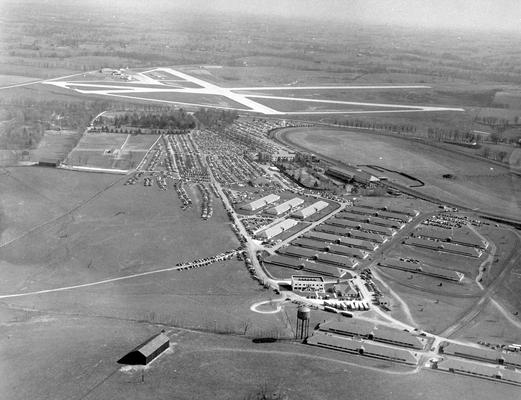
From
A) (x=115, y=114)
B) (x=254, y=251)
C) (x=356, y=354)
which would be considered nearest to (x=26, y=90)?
(x=115, y=114)

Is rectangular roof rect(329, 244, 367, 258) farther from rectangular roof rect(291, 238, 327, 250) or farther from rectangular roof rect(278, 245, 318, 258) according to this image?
rectangular roof rect(278, 245, 318, 258)

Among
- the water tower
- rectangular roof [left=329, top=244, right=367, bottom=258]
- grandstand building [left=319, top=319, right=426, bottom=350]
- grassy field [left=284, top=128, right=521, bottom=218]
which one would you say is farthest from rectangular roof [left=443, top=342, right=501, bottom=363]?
grassy field [left=284, top=128, right=521, bottom=218]

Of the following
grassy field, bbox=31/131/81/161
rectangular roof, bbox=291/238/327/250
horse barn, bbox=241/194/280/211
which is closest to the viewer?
rectangular roof, bbox=291/238/327/250

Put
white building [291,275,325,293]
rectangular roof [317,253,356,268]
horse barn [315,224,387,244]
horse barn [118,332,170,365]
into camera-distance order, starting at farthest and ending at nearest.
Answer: horse barn [315,224,387,244]
rectangular roof [317,253,356,268]
white building [291,275,325,293]
horse barn [118,332,170,365]

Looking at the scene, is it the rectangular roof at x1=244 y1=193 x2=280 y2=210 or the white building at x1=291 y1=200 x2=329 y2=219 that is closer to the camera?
the white building at x1=291 y1=200 x2=329 y2=219

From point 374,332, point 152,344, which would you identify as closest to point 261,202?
point 374,332

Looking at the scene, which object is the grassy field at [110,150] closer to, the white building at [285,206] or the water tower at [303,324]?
the white building at [285,206]

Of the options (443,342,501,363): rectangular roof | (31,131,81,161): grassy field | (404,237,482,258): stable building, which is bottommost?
(31,131,81,161): grassy field
